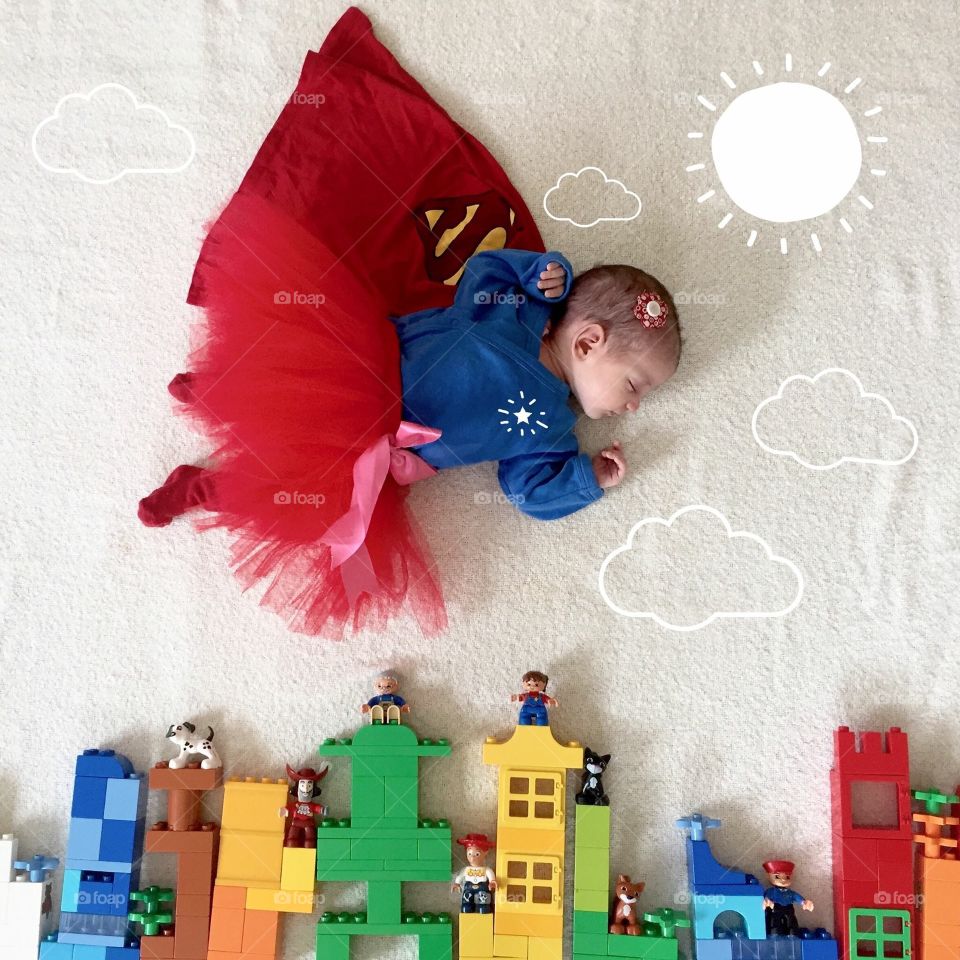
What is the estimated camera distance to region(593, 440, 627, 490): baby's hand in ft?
4.32

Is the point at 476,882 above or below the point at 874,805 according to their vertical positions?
below

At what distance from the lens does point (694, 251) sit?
139cm

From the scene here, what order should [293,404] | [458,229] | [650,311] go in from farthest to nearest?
[458,229] → [650,311] → [293,404]

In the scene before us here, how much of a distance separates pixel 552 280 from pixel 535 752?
663 millimetres

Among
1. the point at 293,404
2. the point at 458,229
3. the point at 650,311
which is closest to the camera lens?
the point at 293,404

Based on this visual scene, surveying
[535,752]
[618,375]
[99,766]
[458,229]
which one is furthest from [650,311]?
[99,766]

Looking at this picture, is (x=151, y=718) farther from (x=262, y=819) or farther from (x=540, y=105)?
(x=540, y=105)

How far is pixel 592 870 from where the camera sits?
4.00 feet

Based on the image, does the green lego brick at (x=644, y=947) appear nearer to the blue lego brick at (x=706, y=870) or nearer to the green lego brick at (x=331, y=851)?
the blue lego brick at (x=706, y=870)

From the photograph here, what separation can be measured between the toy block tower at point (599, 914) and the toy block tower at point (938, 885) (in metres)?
0.32

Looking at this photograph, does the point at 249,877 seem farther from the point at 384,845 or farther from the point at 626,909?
the point at 626,909

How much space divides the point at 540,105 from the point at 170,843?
3.98 ft

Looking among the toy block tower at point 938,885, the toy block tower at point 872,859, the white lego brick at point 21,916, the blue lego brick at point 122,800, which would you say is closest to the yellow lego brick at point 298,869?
the blue lego brick at point 122,800

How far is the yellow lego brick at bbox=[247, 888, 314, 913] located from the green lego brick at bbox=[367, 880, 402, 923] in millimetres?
81
